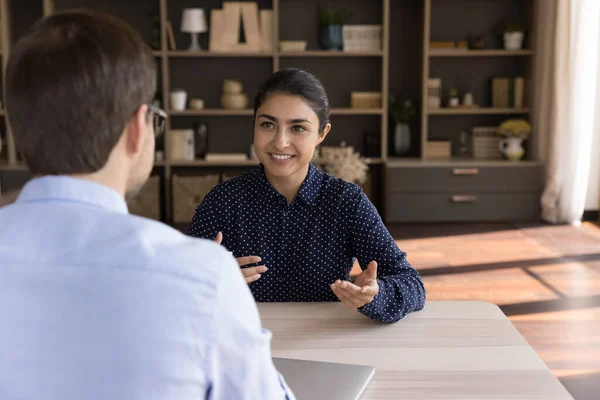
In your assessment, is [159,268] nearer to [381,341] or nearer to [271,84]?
[381,341]

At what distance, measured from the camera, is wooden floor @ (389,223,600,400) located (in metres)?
2.96

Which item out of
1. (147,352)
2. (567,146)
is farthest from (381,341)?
(567,146)

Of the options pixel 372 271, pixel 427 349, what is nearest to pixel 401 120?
pixel 372 271

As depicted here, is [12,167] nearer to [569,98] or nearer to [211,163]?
[211,163]

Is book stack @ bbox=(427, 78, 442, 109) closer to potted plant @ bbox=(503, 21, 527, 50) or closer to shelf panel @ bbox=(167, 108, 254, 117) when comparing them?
potted plant @ bbox=(503, 21, 527, 50)

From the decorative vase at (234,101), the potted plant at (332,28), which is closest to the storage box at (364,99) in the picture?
the potted plant at (332,28)

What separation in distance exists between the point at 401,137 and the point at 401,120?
0.13 m

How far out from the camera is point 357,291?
1.40 meters

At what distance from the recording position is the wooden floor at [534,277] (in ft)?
9.70

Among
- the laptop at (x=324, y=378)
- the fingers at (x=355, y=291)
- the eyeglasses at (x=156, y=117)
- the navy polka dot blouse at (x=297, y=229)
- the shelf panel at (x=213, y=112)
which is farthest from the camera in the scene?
the shelf panel at (x=213, y=112)

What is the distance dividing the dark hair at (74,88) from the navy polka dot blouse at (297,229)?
1.11 m

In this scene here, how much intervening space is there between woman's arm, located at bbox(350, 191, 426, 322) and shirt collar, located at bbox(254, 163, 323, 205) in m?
0.12

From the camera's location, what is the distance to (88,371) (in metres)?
0.71

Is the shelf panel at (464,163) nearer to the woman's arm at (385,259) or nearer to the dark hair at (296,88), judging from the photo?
the dark hair at (296,88)
